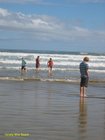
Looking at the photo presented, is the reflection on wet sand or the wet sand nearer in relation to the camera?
the wet sand

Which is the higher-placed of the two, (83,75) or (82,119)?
(83,75)

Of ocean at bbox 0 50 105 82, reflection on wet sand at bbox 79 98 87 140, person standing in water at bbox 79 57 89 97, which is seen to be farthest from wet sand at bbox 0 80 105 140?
ocean at bbox 0 50 105 82

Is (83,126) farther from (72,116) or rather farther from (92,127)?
(72,116)

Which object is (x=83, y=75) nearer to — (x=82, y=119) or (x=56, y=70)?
(x=82, y=119)

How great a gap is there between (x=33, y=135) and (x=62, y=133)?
0.75 meters

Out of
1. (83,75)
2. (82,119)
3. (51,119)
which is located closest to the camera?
(51,119)

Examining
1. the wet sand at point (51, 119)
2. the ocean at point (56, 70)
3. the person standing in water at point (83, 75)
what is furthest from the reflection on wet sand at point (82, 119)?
the ocean at point (56, 70)

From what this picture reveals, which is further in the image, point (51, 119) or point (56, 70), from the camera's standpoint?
point (56, 70)

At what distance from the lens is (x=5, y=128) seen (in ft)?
35.3

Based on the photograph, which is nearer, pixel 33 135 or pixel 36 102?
pixel 33 135

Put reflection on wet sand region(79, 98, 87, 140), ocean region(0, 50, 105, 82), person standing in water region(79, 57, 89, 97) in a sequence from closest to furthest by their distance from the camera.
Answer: reflection on wet sand region(79, 98, 87, 140) < person standing in water region(79, 57, 89, 97) < ocean region(0, 50, 105, 82)

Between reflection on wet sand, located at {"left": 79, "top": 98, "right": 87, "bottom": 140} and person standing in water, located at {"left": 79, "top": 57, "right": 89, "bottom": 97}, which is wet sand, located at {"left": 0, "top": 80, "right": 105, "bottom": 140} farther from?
person standing in water, located at {"left": 79, "top": 57, "right": 89, "bottom": 97}

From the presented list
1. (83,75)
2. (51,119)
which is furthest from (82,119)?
(83,75)

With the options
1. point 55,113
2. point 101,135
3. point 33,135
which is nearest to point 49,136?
Result: point 33,135
